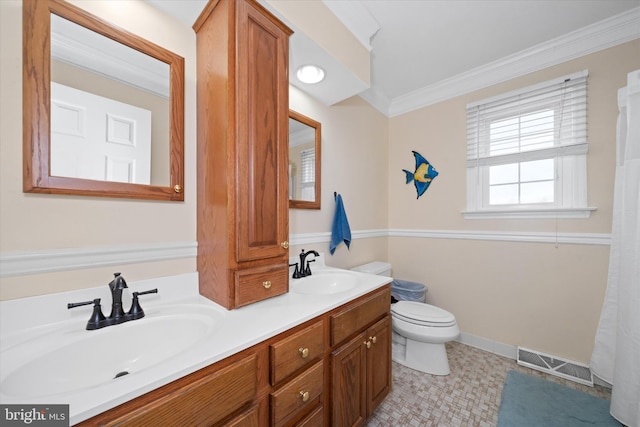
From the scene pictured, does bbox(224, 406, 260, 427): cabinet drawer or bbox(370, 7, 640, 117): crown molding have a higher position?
bbox(370, 7, 640, 117): crown molding

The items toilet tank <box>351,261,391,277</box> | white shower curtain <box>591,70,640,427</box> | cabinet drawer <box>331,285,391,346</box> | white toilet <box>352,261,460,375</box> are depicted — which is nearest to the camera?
cabinet drawer <box>331,285,391,346</box>

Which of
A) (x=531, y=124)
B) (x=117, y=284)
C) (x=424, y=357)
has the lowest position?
(x=424, y=357)

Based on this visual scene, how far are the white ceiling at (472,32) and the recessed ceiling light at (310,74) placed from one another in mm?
62

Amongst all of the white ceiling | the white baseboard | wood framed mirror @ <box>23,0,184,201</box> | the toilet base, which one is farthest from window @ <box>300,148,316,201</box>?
the white baseboard

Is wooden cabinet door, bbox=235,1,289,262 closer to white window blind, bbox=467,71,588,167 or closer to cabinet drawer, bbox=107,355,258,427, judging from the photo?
cabinet drawer, bbox=107,355,258,427

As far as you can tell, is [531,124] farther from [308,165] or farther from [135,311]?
[135,311]

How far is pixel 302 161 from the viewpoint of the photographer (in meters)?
1.84

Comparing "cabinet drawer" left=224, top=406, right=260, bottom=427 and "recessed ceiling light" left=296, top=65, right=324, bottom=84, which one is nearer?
"cabinet drawer" left=224, top=406, right=260, bottom=427

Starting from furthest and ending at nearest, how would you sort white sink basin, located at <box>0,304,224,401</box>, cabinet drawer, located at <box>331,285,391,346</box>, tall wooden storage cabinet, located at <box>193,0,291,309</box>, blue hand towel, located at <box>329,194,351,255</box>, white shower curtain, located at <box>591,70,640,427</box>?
blue hand towel, located at <box>329,194,351,255</box>
white shower curtain, located at <box>591,70,640,427</box>
cabinet drawer, located at <box>331,285,391,346</box>
tall wooden storage cabinet, located at <box>193,0,291,309</box>
white sink basin, located at <box>0,304,224,401</box>

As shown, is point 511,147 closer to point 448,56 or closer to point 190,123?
point 448,56

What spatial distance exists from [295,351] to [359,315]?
46 cm

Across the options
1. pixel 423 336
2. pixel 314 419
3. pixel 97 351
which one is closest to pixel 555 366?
pixel 423 336

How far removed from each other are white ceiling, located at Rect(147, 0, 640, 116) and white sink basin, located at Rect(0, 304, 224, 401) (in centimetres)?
139

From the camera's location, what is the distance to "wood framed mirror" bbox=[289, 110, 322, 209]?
1765 millimetres
